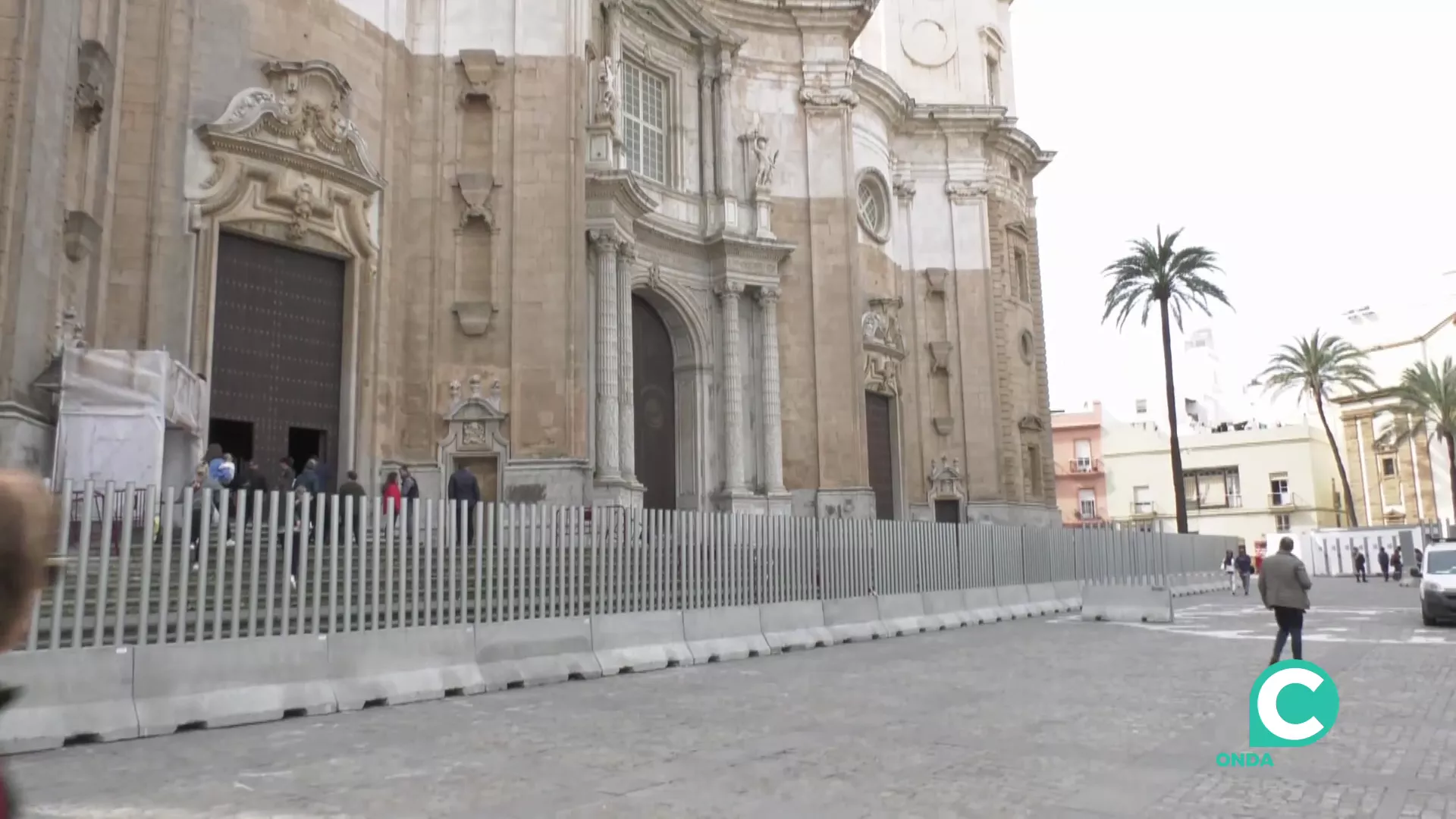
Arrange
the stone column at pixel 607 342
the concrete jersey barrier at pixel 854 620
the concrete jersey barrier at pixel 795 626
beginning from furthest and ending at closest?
1. the stone column at pixel 607 342
2. the concrete jersey barrier at pixel 854 620
3. the concrete jersey barrier at pixel 795 626

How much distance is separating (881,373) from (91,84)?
23.0 meters

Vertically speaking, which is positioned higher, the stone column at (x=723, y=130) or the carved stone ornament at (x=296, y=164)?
the stone column at (x=723, y=130)

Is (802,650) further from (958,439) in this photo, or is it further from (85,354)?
(958,439)

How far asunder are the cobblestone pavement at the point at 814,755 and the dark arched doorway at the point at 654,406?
49.3 ft

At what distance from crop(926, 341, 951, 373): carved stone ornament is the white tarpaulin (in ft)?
87.0

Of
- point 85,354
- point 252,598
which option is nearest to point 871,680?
point 252,598

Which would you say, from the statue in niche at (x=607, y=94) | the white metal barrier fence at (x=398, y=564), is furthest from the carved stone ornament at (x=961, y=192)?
the white metal barrier fence at (x=398, y=564)

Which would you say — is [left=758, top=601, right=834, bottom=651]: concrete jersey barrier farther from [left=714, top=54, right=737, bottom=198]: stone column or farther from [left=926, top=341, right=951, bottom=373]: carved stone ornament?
[left=926, top=341, right=951, bottom=373]: carved stone ornament

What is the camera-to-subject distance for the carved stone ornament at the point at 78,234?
47.4 feet

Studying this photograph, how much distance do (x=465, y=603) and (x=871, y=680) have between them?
14.2 ft

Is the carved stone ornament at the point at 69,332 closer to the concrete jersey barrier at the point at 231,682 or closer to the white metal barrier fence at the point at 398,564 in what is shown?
the white metal barrier fence at the point at 398,564

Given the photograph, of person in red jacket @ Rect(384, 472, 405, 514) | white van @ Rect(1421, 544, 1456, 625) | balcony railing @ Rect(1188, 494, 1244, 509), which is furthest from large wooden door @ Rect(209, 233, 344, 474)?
balcony railing @ Rect(1188, 494, 1244, 509)

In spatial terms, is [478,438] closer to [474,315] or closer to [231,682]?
[474,315]

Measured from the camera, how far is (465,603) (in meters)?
11.2
